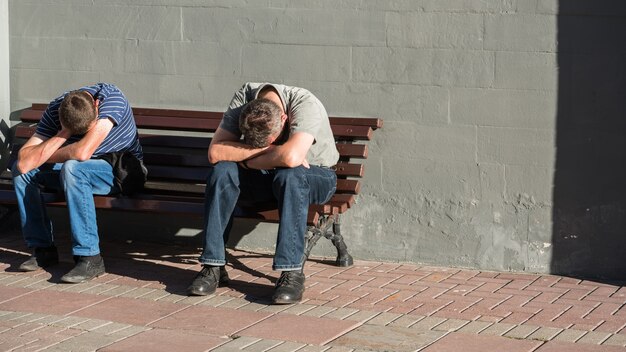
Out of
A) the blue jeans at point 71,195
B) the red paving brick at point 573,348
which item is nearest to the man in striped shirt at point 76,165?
the blue jeans at point 71,195

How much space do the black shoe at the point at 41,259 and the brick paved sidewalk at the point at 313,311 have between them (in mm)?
82

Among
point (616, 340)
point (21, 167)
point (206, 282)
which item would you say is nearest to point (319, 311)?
point (206, 282)

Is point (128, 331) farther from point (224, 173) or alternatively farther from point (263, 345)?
point (224, 173)

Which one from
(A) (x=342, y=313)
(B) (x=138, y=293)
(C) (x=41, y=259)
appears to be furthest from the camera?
(C) (x=41, y=259)

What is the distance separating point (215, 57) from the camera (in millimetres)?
7441

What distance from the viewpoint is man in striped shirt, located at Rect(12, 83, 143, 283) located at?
6543 millimetres

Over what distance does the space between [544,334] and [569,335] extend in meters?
0.12

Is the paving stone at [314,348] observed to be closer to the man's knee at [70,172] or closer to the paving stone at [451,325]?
the paving stone at [451,325]

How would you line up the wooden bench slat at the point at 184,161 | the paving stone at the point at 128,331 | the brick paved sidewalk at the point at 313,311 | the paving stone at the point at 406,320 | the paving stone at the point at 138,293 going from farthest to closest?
the wooden bench slat at the point at 184,161 → the paving stone at the point at 138,293 → the paving stone at the point at 406,320 → the paving stone at the point at 128,331 → the brick paved sidewalk at the point at 313,311

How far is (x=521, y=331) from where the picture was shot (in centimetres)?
550

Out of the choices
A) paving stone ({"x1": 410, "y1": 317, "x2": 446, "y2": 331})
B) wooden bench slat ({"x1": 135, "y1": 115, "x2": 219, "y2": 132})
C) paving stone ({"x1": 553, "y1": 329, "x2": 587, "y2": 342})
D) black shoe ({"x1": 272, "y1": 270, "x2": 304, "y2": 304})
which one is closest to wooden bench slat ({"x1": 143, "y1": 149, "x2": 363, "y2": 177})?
wooden bench slat ({"x1": 135, "y1": 115, "x2": 219, "y2": 132})

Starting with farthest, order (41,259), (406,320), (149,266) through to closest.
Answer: (149,266) → (41,259) → (406,320)

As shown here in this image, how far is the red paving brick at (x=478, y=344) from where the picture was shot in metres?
5.15

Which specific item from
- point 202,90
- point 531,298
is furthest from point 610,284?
point 202,90
